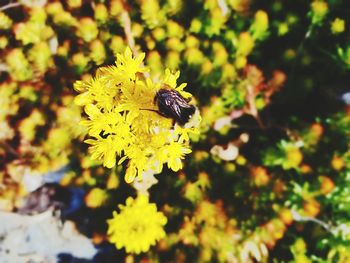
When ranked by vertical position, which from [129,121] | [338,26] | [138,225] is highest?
[338,26]

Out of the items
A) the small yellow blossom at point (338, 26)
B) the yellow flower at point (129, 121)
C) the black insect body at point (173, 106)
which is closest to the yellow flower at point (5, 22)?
the yellow flower at point (129, 121)

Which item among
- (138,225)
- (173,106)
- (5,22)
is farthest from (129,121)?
(5,22)

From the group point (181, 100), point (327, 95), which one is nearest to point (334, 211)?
point (327, 95)

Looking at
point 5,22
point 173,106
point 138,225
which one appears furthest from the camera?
point 5,22

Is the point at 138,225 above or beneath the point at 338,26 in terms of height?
beneath

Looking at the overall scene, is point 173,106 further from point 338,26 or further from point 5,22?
point 5,22

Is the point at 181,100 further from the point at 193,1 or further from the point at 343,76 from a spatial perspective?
the point at 343,76
